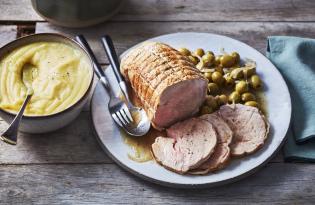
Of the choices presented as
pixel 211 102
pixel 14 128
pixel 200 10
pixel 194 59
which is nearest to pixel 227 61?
pixel 194 59

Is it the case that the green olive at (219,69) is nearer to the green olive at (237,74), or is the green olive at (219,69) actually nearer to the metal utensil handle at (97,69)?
the green olive at (237,74)

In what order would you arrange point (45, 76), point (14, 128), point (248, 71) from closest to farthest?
point (14, 128) < point (45, 76) < point (248, 71)

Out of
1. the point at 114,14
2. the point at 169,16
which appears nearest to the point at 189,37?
the point at 169,16

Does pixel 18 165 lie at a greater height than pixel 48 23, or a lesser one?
lesser

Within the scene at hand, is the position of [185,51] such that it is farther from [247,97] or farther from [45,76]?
[45,76]

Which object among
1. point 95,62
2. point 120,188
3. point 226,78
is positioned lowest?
point 120,188

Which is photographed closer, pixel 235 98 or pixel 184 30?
pixel 235 98

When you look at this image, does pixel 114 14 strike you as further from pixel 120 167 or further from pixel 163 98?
pixel 120 167
